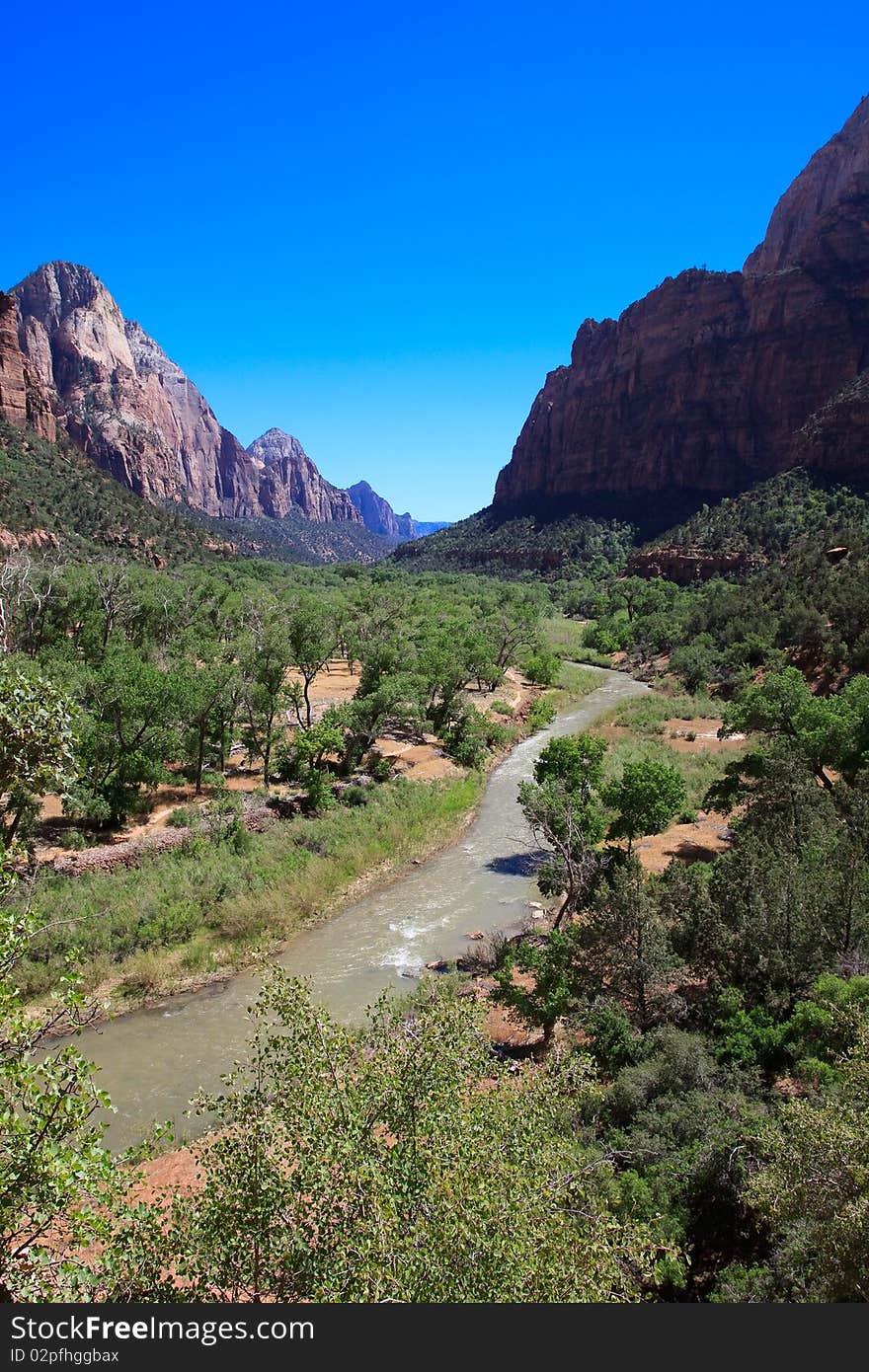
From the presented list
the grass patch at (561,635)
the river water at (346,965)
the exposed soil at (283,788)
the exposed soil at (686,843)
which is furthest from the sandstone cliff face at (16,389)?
the exposed soil at (686,843)

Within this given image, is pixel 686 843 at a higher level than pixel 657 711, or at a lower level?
lower

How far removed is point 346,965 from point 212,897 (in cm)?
472

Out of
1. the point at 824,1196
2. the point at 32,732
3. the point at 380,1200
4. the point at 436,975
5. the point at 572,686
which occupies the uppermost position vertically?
the point at 32,732

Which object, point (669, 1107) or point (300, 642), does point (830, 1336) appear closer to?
point (669, 1107)

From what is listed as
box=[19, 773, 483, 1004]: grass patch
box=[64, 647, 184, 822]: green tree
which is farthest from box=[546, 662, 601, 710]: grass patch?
box=[64, 647, 184, 822]: green tree

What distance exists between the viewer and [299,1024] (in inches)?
296

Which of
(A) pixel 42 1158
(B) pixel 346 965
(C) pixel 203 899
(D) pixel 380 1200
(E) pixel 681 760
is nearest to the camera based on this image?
(A) pixel 42 1158

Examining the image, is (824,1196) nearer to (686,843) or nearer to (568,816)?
(568,816)

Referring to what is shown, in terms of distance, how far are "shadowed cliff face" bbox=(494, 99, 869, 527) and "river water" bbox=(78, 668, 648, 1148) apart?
88658mm

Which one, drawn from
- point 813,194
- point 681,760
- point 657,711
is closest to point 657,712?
point 657,711

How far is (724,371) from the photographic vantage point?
138750mm

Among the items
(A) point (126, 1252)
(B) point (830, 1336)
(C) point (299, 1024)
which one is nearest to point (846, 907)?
(B) point (830, 1336)

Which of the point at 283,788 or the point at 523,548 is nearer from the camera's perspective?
the point at 283,788

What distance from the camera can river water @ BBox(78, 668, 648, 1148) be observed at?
15078 millimetres
